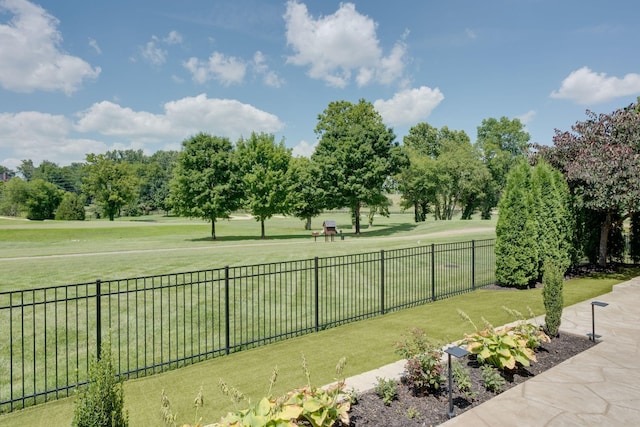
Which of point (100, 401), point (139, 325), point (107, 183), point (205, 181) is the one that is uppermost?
point (107, 183)

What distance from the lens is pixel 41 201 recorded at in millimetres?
61188

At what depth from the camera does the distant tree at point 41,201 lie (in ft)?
197

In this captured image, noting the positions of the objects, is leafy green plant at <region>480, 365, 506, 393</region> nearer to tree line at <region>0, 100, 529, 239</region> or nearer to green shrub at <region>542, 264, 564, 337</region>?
green shrub at <region>542, 264, 564, 337</region>

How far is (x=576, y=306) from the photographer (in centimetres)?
933

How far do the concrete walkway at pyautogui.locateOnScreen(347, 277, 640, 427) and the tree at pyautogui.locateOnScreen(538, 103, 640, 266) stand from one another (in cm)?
749

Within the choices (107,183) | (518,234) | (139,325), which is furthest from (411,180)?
(107,183)

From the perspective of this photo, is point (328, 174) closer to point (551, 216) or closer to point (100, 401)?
point (551, 216)

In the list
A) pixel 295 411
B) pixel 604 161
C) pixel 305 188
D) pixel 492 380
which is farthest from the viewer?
pixel 305 188

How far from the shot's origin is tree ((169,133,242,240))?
28.6 meters

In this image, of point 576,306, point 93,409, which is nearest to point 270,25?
point 576,306

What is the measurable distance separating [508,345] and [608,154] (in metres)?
11.3

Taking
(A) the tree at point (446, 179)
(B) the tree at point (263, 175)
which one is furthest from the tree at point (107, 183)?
(A) the tree at point (446, 179)

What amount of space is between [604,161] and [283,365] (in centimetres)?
1344

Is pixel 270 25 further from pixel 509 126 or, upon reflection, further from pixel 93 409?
pixel 509 126
